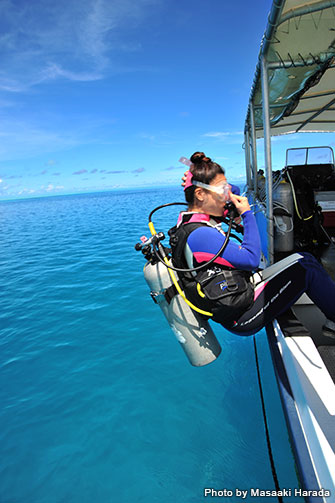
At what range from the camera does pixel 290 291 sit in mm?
1992

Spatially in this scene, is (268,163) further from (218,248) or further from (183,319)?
(183,319)

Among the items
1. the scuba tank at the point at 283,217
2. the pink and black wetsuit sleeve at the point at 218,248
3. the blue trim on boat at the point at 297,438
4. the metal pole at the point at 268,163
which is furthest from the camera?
the scuba tank at the point at 283,217

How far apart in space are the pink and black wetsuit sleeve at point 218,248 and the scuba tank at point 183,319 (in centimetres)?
37

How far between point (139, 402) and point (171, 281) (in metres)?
2.51

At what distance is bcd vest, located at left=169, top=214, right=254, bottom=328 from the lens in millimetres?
1772

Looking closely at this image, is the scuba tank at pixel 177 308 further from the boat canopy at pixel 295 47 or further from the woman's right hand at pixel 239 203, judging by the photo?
the boat canopy at pixel 295 47

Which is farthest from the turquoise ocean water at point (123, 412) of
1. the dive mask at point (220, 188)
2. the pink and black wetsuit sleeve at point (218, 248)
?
the dive mask at point (220, 188)

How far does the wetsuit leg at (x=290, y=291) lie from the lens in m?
1.94

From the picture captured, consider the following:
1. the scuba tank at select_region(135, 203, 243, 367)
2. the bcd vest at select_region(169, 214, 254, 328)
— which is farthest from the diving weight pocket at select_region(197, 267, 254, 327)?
the scuba tank at select_region(135, 203, 243, 367)

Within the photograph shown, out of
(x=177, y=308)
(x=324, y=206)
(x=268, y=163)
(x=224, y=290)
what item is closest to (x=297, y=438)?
(x=224, y=290)

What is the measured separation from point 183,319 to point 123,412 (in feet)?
7.68

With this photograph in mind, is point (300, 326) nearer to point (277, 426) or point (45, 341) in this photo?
point (277, 426)

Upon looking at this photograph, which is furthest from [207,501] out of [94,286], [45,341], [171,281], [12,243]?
[12,243]

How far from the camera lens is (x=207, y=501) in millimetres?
2480
